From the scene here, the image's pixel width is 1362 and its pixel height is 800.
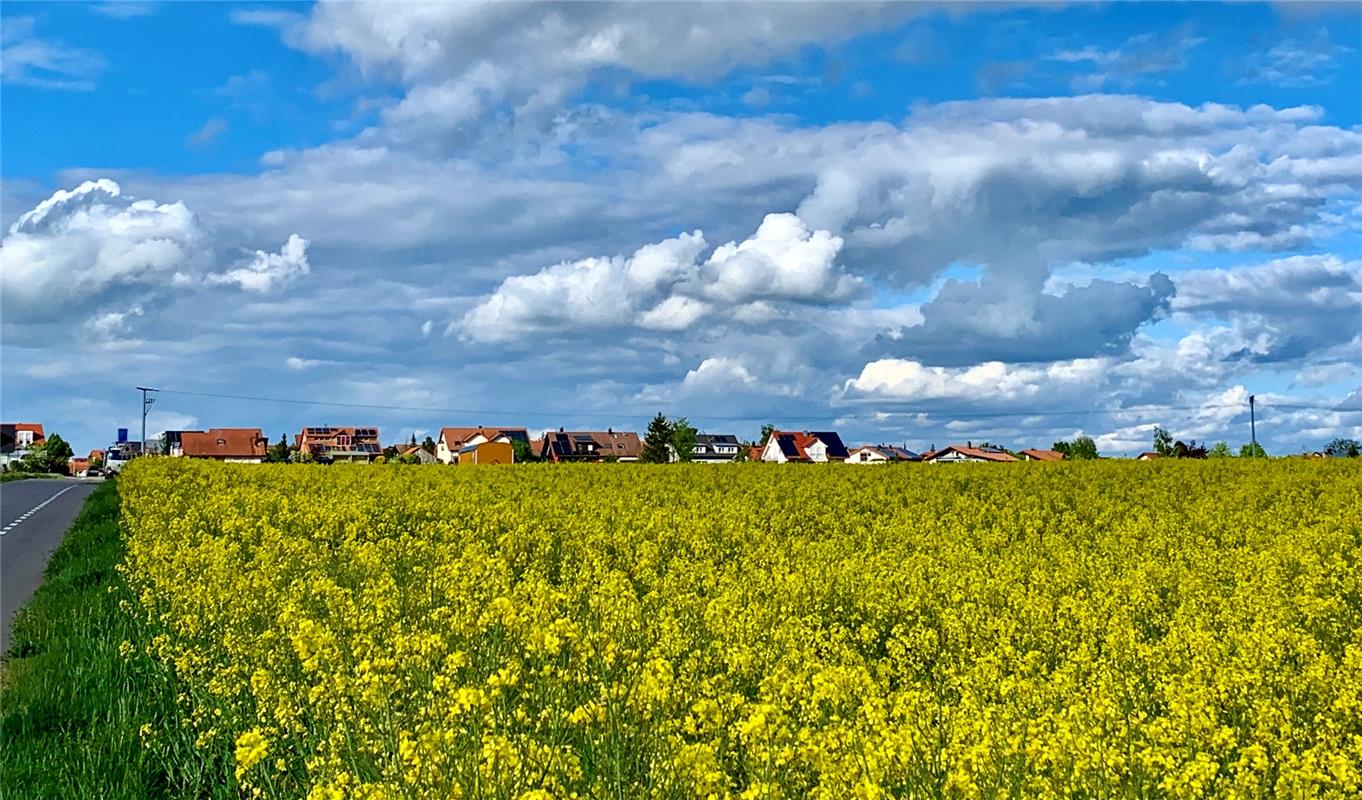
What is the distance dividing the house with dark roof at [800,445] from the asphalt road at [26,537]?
8205cm

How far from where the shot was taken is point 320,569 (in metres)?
12.0

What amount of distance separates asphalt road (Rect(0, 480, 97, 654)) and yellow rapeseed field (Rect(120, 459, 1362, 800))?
1884mm

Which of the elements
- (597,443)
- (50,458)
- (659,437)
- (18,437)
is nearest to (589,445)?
(597,443)

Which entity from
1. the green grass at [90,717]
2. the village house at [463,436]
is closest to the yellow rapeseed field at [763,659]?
the green grass at [90,717]

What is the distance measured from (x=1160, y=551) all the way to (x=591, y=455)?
111 meters

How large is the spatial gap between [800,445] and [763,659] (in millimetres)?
117735

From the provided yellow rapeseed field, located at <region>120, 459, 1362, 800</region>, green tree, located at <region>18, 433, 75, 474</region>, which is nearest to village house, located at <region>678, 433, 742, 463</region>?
green tree, located at <region>18, 433, 75, 474</region>

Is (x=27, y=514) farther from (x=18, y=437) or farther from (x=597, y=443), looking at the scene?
(x=18, y=437)

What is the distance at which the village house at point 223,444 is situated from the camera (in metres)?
124

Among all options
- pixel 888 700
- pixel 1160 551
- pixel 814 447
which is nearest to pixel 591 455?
pixel 814 447

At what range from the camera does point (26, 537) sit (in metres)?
27.5

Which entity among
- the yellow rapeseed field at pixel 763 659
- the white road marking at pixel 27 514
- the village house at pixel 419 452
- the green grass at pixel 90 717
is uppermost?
the village house at pixel 419 452

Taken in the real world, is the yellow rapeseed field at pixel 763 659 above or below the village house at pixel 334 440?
below

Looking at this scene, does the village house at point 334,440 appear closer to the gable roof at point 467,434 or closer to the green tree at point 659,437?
the gable roof at point 467,434
